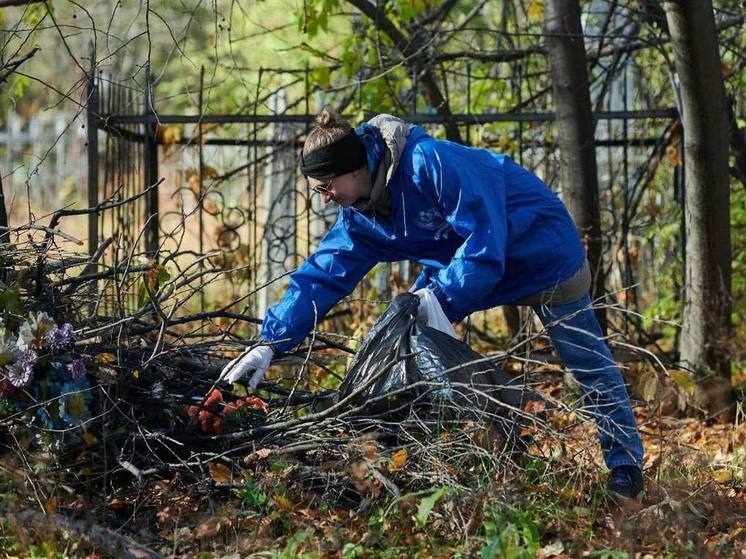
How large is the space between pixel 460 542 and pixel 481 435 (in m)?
0.40

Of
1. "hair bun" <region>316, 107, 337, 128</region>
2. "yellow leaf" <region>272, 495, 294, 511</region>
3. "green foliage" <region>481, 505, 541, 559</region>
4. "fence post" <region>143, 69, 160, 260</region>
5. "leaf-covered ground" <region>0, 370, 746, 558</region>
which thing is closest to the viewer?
"green foliage" <region>481, 505, 541, 559</region>

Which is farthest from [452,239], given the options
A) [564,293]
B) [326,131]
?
[326,131]

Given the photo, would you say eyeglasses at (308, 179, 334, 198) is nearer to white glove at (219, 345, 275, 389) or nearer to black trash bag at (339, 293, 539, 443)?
black trash bag at (339, 293, 539, 443)

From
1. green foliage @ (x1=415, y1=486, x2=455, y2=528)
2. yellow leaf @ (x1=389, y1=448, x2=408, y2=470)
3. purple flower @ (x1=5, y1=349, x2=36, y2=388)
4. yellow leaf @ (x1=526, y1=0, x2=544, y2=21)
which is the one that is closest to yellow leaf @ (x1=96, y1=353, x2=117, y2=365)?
purple flower @ (x1=5, y1=349, x2=36, y2=388)

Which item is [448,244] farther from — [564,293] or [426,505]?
[426,505]

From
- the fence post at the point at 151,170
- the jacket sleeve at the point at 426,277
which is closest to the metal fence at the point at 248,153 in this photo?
the fence post at the point at 151,170

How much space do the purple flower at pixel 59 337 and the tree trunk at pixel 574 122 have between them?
117 inches

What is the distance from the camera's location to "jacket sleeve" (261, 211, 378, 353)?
3.98 metres

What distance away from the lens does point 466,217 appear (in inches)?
137

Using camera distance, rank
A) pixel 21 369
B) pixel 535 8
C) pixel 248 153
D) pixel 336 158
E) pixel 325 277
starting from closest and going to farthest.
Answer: pixel 21 369, pixel 336 158, pixel 325 277, pixel 248 153, pixel 535 8

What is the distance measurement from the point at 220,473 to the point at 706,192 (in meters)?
3.09

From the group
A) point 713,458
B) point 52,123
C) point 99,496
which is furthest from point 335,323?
point 52,123

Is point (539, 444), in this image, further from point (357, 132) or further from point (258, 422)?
point (357, 132)

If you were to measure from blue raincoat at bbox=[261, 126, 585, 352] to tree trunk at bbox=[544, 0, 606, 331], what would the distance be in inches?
67.6
